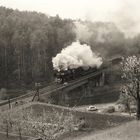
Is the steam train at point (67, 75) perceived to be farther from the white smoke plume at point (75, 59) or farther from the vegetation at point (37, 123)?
the vegetation at point (37, 123)

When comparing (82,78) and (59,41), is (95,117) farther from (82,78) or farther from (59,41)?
(59,41)

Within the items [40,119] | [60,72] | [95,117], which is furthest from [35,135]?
[60,72]

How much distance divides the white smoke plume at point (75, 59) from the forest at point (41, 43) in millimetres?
11716

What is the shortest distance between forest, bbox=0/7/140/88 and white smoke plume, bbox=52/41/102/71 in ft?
38.4

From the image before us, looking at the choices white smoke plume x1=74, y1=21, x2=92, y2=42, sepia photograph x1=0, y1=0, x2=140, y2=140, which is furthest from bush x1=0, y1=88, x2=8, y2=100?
white smoke plume x1=74, y1=21, x2=92, y2=42

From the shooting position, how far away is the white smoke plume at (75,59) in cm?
8725

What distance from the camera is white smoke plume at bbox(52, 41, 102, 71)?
286 feet

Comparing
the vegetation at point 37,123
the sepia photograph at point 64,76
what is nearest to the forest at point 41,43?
the sepia photograph at point 64,76

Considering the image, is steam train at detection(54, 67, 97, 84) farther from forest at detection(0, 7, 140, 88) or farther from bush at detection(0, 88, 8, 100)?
forest at detection(0, 7, 140, 88)

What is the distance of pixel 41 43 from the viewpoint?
121 meters

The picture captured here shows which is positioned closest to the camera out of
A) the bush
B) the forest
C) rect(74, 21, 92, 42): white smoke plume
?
the bush

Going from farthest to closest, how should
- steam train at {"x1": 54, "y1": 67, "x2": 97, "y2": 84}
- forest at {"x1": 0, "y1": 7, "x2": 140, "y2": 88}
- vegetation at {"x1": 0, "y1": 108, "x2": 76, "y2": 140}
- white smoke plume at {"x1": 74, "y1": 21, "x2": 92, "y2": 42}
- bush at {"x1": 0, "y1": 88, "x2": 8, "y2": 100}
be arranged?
white smoke plume at {"x1": 74, "y1": 21, "x2": 92, "y2": 42}, forest at {"x1": 0, "y1": 7, "x2": 140, "y2": 88}, bush at {"x1": 0, "y1": 88, "x2": 8, "y2": 100}, steam train at {"x1": 54, "y1": 67, "x2": 97, "y2": 84}, vegetation at {"x1": 0, "y1": 108, "x2": 76, "y2": 140}

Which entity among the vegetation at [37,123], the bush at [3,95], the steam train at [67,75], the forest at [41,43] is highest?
the forest at [41,43]

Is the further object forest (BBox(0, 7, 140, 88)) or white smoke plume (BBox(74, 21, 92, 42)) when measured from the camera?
white smoke plume (BBox(74, 21, 92, 42))
